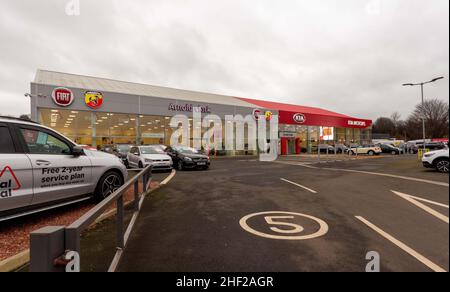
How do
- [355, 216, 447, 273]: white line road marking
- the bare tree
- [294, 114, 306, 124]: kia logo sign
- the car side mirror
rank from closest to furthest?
[355, 216, 447, 273]: white line road marking < the car side mirror < [294, 114, 306, 124]: kia logo sign < the bare tree

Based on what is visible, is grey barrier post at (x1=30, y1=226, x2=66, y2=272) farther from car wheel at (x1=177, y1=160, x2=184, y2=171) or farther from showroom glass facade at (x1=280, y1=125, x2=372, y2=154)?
showroom glass facade at (x1=280, y1=125, x2=372, y2=154)

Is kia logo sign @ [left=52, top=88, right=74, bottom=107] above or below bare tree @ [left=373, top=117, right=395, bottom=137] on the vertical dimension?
below

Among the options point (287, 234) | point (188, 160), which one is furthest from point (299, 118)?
point (287, 234)

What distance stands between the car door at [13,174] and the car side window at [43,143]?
0.20 metres

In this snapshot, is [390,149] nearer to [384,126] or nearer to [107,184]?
[107,184]

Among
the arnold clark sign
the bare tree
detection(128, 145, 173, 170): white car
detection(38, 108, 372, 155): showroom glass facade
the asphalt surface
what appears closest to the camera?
the asphalt surface

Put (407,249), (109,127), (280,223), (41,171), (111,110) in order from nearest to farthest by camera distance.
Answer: (407,249) → (41,171) → (280,223) → (111,110) → (109,127)

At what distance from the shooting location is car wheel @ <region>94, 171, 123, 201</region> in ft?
17.1

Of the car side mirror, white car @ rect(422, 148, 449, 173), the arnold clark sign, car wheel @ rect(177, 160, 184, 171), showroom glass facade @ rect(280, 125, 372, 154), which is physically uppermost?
the arnold clark sign

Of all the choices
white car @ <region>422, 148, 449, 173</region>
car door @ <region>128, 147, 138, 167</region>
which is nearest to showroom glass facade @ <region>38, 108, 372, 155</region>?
car door @ <region>128, 147, 138, 167</region>

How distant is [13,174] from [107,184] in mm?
1983

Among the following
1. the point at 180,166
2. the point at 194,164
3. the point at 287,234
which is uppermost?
the point at 194,164

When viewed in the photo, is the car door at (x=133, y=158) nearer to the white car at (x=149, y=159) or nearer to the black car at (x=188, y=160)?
the white car at (x=149, y=159)

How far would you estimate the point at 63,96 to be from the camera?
1919 centimetres
